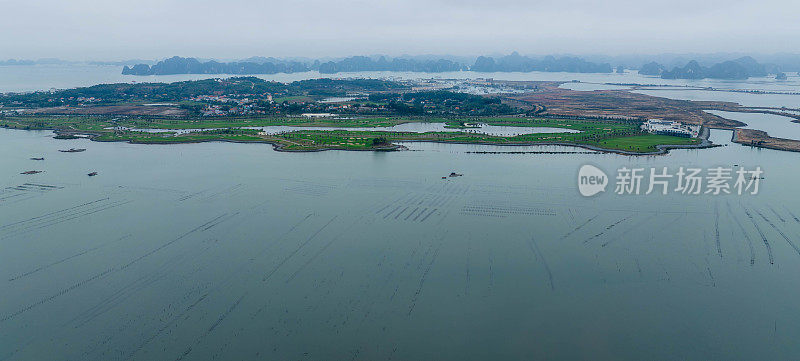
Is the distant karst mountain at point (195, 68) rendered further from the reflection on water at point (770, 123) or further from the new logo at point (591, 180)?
the new logo at point (591, 180)

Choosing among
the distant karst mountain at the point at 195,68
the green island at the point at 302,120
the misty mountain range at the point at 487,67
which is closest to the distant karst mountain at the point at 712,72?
the misty mountain range at the point at 487,67

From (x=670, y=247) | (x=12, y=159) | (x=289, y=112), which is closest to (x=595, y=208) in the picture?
(x=670, y=247)

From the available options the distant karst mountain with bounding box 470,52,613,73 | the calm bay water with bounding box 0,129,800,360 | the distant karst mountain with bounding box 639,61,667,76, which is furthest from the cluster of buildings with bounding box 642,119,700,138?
the distant karst mountain with bounding box 470,52,613,73

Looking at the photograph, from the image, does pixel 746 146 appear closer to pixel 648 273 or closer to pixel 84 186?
pixel 648 273

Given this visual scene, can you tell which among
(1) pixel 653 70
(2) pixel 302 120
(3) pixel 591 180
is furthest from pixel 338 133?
(1) pixel 653 70

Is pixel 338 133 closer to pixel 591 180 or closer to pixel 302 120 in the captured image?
pixel 302 120

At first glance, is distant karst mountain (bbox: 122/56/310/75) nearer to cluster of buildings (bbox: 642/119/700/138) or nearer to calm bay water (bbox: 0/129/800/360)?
cluster of buildings (bbox: 642/119/700/138)
